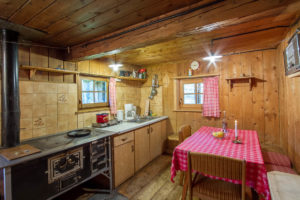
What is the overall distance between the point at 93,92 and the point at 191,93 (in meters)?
2.11

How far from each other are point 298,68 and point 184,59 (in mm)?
2056

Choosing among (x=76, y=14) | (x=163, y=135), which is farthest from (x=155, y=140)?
(x=76, y=14)

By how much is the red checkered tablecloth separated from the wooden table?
105 millimetres

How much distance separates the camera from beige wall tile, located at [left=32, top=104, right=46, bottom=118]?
1.96 meters

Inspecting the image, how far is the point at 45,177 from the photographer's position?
1.43 meters

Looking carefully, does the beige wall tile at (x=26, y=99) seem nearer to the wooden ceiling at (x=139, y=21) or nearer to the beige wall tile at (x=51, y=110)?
the beige wall tile at (x=51, y=110)

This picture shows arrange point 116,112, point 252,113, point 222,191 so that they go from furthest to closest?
point 116,112
point 252,113
point 222,191

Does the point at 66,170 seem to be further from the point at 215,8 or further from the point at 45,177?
the point at 215,8

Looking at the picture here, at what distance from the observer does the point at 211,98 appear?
9.92 feet

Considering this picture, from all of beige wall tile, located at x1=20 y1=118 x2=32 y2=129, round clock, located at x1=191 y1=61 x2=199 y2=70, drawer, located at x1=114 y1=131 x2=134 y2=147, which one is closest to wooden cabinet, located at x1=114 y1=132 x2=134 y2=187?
drawer, located at x1=114 y1=131 x2=134 y2=147

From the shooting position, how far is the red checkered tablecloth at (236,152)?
127cm

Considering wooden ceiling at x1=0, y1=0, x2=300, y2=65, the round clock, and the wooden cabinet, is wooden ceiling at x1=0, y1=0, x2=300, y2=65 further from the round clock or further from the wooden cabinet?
the wooden cabinet

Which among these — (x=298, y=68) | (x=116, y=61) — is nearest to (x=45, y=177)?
(x=116, y=61)

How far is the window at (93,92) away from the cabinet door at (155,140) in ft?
3.59
